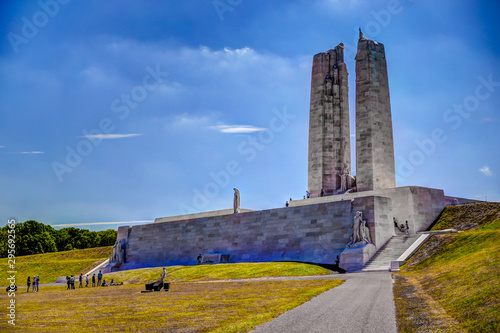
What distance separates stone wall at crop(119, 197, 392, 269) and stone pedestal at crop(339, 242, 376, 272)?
55.8 inches

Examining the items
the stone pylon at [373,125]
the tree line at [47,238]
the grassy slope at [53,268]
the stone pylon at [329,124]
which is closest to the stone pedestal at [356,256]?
the stone pylon at [373,125]

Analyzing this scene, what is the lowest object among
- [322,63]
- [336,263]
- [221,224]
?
[336,263]

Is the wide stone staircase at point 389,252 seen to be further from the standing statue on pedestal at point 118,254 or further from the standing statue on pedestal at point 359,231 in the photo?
the standing statue on pedestal at point 118,254

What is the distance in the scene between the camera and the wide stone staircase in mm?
30206

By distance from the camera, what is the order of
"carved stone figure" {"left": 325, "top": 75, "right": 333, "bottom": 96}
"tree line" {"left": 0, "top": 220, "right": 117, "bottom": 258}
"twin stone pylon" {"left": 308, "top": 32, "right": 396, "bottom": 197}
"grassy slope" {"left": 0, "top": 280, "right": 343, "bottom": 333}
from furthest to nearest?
"tree line" {"left": 0, "top": 220, "right": 117, "bottom": 258} < "carved stone figure" {"left": 325, "top": 75, "right": 333, "bottom": 96} < "twin stone pylon" {"left": 308, "top": 32, "right": 396, "bottom": 197} < "grassy slope" {"left": 0, "top": 280, "right": 343, "bottom": 333}

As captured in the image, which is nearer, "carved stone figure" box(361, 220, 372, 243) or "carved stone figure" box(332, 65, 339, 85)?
"carved stone figure" box(361, 220, 372, 243)

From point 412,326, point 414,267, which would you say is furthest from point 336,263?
point 412,326

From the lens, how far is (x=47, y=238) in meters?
77.4

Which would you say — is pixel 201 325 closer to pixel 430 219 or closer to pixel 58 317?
pixel 58 317

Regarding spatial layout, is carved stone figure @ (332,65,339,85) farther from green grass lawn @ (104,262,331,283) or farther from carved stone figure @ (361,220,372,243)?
green grass lawn @ (104,262,331,283)

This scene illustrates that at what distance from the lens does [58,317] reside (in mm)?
13703

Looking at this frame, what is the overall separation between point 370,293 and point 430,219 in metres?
26.0

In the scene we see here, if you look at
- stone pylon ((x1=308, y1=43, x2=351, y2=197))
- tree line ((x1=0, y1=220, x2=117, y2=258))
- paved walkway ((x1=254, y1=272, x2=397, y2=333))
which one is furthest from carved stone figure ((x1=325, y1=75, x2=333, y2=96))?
tree line ((x1=0, y1=220, x2=117, y2=258))

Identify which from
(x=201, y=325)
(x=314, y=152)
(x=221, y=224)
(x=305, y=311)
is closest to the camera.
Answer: (x=201, y=325)
